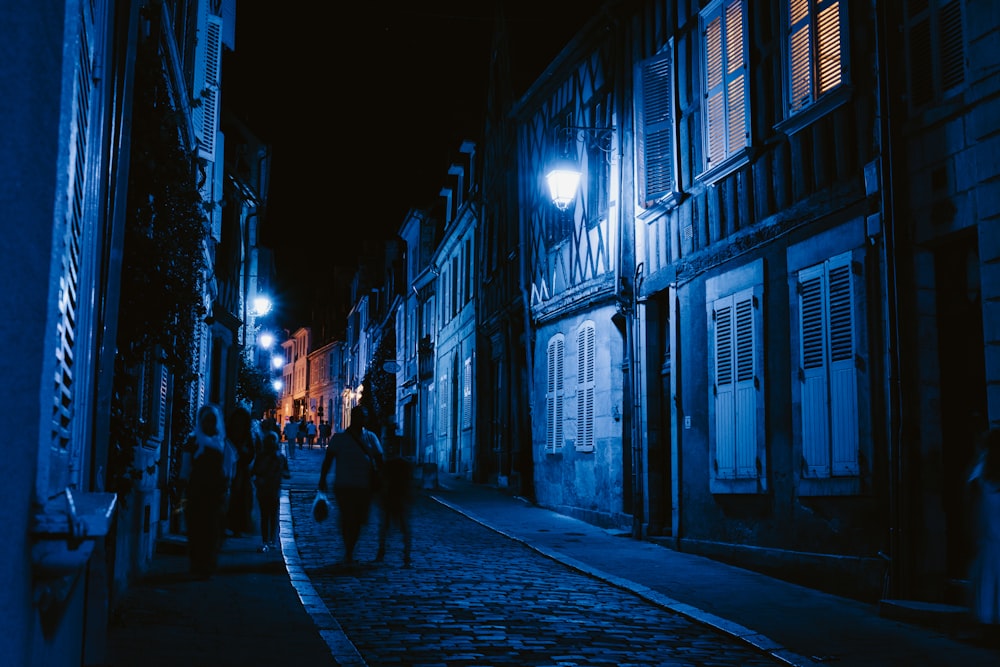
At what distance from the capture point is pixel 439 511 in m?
18.2

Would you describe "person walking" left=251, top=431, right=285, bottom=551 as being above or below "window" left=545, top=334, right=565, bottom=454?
below

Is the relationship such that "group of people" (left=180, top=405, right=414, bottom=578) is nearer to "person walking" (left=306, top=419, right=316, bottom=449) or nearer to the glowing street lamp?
the glowing street lamp

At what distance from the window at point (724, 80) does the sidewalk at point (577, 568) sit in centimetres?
489

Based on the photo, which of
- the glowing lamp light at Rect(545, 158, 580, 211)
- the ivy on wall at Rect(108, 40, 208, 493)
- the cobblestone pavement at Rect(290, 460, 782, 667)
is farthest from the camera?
the glowing lamp light at Rect(545, 158, 580, 211)

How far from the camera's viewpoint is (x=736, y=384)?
12.2m

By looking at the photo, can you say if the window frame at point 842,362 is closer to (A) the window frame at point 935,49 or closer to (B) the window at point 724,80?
(A) the window frame at point 935,49

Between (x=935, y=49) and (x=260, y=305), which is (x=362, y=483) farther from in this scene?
(x=260, y=305)

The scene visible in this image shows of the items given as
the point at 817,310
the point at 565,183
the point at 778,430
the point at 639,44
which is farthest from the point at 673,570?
the point at 639,44

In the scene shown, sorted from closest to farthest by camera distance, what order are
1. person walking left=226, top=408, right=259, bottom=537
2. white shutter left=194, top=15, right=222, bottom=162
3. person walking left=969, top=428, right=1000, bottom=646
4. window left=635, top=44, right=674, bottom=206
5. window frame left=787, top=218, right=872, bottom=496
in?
1. person walking left=969, top=428, right=1000, bottom=646
2. window frame left=787, top=218, right=872, bottom=496
3. person walking left=226, top=408, right=259, bottom=537
4. white shutter left=194, top=15, right=222, bottom=162
5. window left=635, top=44, right=674, bottom=206

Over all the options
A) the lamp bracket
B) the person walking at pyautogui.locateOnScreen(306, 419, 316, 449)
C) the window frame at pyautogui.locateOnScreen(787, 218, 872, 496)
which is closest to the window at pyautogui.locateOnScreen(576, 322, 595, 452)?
A: the lamp bracket

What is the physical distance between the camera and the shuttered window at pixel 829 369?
32.6 feet

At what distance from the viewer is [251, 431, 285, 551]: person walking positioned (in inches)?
491

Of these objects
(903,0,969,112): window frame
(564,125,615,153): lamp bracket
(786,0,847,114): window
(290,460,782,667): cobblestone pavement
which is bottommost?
(290,460,782,667): cobblestone pavement

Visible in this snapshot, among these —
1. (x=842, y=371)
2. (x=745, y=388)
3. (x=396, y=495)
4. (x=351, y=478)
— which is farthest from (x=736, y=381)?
(x=351, y=478)
